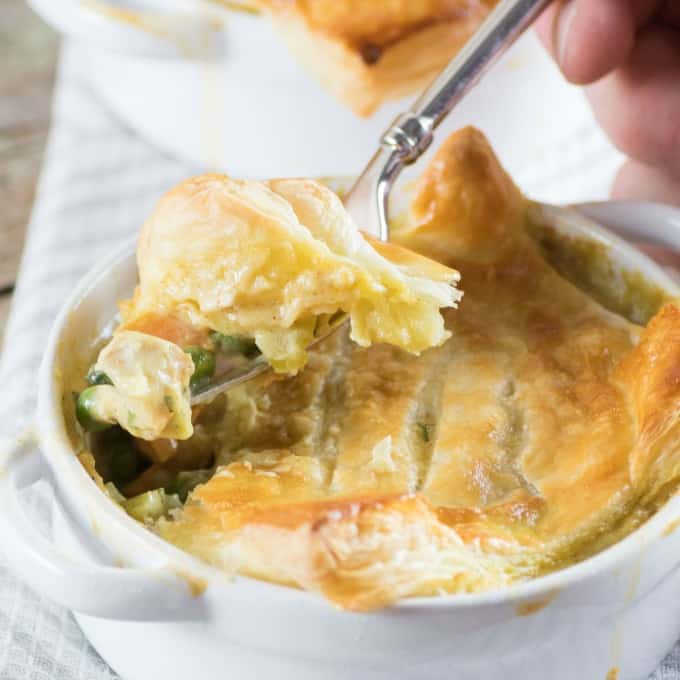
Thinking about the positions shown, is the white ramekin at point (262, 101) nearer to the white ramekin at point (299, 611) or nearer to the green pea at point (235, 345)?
the green pea at point (235, 345)

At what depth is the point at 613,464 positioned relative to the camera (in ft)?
4.38

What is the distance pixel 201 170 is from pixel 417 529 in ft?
4.74

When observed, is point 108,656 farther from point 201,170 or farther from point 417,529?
point 201,170

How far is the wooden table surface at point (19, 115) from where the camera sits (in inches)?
93.3

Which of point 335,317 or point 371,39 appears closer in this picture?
point 335,317

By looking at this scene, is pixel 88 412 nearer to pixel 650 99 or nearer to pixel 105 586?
pixel 105 586

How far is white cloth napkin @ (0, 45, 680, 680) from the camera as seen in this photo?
144 cm

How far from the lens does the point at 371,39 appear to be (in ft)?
6.98

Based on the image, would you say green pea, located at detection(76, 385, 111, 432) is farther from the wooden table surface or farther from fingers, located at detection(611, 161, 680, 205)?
fingers, located at detection(611, 161, 680, 205)

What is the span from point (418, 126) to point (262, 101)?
1.93 ft

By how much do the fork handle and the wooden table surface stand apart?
2.82 ft

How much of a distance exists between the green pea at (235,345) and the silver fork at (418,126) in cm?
27

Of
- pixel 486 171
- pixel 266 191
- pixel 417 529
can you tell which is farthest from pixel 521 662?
pixel 486 171

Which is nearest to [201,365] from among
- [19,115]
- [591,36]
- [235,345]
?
[235,345]
